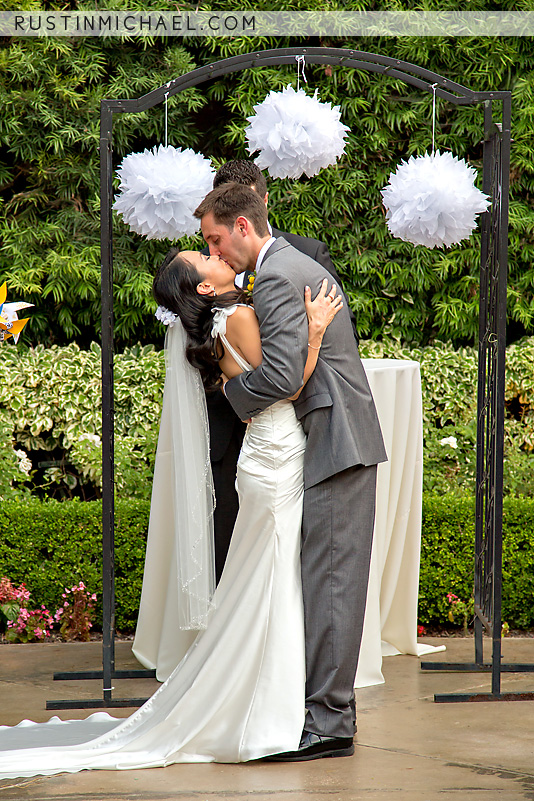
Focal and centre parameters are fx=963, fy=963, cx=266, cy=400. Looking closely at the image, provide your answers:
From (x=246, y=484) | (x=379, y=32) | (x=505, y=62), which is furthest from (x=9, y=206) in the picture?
(x=246, y=484)

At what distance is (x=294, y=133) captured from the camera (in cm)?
364

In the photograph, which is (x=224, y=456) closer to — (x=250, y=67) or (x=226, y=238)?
(x=226, y=238)

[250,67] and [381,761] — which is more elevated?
[250,67]

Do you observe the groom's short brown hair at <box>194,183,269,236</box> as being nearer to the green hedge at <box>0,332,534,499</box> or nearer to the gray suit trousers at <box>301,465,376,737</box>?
the gray suit trousers at <box>301,465,376,737</box>

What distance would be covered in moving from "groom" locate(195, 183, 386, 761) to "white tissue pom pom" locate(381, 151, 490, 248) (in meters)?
0.64

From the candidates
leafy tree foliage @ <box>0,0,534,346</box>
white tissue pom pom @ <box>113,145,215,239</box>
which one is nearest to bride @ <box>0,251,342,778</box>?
white tissue pom pom @ <box>113,145,215,239</box>

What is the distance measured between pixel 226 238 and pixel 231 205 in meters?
0.10

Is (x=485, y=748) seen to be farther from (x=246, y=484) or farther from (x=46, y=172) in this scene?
(x=46, y=172)

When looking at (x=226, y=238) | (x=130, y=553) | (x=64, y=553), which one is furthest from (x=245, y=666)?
(x=64, y=553)

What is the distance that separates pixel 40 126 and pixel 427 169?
375 centimetres

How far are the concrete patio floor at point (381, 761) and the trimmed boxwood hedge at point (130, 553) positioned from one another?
72 centimetres

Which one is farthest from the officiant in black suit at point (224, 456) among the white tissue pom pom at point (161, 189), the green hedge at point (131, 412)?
the green hedge at point (131, 412)

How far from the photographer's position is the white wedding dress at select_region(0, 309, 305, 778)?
2871 millimetres

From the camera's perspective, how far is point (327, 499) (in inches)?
117
